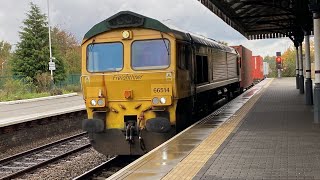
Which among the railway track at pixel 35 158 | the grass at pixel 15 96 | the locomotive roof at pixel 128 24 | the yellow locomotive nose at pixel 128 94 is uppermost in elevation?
the locomotive roof at pixel 128 24

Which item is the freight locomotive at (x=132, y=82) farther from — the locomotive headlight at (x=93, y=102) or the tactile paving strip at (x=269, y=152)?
the tactile paving strip at (x=269, y=152)

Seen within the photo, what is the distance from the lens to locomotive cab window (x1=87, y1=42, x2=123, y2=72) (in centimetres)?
1115

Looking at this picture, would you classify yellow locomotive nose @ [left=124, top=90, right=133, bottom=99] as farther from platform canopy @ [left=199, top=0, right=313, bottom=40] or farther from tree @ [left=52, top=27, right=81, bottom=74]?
tree @ [left=52, top=27, right=81, bottom=74]

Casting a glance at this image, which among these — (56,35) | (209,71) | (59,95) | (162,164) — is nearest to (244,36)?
(59,95)

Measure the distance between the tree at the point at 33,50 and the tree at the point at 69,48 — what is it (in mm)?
8463

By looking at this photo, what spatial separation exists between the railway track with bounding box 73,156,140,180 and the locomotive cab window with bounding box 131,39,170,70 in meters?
2.44

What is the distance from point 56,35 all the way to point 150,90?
5082 centimetres

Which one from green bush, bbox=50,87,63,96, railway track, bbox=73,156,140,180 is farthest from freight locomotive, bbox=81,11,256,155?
green bush, bbox=50,87,63,96

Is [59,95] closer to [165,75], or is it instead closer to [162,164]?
[165,75]

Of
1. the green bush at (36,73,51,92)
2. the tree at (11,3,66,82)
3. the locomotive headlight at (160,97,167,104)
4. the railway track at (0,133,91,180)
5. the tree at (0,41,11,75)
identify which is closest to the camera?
the locomotive headlight at (160,97,167,104)

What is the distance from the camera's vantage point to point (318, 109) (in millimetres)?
12750

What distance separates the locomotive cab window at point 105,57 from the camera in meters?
11.1

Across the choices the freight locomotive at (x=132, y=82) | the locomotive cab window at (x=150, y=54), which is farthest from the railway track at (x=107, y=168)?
the locomotive cab window at (x=150, y=54)

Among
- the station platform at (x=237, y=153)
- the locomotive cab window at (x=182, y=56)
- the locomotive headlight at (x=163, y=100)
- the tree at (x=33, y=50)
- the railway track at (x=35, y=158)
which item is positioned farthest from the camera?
the tree at (x=33, y=50)
